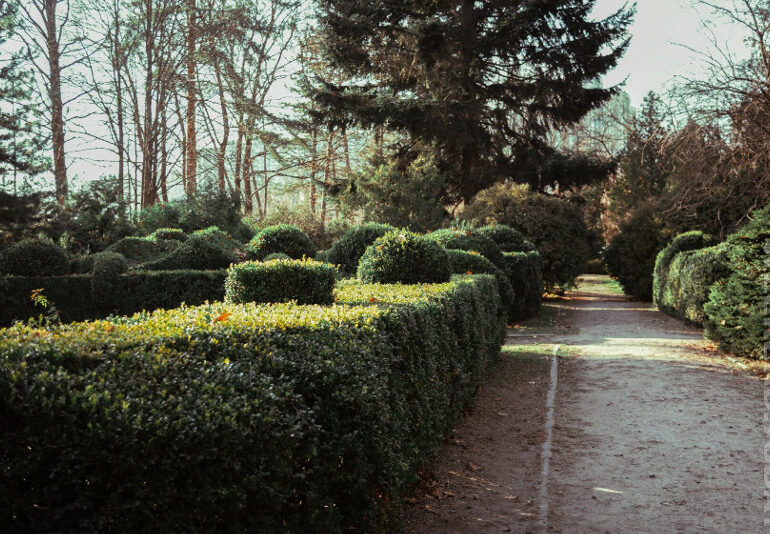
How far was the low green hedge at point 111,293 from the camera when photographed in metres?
12.4

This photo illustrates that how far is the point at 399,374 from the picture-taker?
415 centimetres

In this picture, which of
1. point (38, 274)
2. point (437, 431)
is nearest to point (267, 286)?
point (437, 431)

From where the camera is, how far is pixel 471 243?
13.1 meters

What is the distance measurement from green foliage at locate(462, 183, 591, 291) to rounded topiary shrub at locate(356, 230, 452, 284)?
34.0 feet

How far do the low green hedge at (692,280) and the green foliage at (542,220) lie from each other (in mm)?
3443

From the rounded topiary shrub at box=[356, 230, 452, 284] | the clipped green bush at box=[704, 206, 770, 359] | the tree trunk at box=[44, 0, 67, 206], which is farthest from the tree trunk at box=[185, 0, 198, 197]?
the clipped green bush at box=[704, 206, 770, 359]

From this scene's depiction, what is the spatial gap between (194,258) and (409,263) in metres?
7.11

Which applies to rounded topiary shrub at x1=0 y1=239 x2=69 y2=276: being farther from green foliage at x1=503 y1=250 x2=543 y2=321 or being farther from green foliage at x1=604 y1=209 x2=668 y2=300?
green foliage at x1=604 y1=209 x2=668 y2=300

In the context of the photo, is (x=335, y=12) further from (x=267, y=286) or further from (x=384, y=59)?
(x=267, y=286)

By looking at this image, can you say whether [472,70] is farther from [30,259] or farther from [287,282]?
[287,282]

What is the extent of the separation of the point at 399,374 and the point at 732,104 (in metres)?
7.60

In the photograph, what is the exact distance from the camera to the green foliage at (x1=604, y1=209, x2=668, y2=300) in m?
20.2

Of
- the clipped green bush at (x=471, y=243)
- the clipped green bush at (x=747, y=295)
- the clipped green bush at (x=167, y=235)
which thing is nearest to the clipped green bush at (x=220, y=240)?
the clipped green bush at (x=167, y=235)

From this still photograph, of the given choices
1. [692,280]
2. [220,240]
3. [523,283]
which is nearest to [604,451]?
[692,280]
